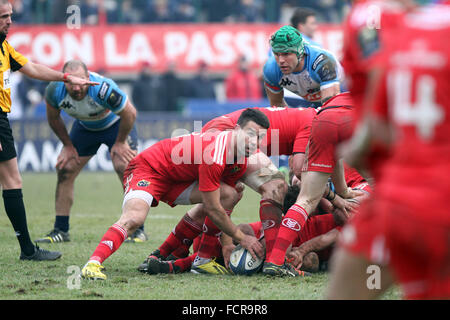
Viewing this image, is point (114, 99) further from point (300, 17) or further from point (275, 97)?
point (300, 17)

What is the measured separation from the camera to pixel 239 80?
17656 millimetres

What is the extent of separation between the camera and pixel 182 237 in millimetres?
5781

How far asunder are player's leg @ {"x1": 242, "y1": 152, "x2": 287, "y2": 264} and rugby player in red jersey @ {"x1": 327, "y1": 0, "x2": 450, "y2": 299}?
124 inches


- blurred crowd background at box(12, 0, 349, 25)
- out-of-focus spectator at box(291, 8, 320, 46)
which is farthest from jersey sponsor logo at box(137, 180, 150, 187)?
blurred crowd background at box(12, 0, 349, 25)

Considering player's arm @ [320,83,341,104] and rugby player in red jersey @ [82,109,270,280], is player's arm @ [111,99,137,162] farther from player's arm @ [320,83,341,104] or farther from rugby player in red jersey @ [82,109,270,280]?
player's arm @ [320,83,341,104]

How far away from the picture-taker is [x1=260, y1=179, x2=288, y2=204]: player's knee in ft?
18.3

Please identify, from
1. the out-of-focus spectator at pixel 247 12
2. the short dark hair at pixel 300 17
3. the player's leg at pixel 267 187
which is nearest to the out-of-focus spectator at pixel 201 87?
the out-of-focus spectator at pixel 247 12

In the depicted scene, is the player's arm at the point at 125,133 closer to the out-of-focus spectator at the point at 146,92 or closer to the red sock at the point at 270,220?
the red sock at the point at 270,220

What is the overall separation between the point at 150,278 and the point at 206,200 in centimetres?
74

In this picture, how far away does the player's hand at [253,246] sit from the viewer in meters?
5.31

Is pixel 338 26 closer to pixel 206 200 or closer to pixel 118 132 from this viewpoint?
pixel 118 132

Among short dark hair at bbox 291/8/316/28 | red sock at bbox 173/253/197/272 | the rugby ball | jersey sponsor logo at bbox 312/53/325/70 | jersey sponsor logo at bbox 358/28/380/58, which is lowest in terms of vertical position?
red sock at bbox 173/253/197/272

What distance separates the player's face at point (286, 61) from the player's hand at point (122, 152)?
199cm

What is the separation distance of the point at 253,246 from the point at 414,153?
322 cm
